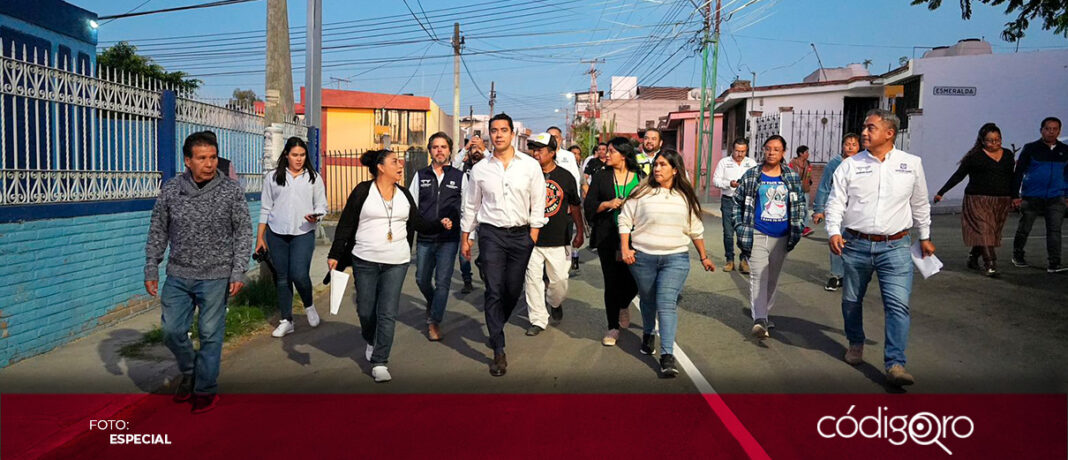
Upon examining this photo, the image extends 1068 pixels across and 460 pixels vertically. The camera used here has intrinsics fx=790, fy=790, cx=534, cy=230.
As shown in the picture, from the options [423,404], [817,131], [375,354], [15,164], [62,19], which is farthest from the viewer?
[817,131]

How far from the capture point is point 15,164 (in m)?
6.20

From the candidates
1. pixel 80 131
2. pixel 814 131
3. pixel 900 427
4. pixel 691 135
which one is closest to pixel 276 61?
pixel 80 131

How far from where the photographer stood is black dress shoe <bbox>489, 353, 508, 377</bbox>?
5.87 meters

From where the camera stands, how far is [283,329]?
745 cm

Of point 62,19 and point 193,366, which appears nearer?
point 193,366

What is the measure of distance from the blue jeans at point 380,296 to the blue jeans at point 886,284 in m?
3.35

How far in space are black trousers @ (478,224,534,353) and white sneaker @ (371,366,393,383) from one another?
2.70ft

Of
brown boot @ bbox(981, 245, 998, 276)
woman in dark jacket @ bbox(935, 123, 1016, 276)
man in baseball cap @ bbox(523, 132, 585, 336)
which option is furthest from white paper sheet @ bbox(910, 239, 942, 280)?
brown boot @ bbox(981, 245, 998, 276)

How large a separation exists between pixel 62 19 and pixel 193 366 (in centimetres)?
896

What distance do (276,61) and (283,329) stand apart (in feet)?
12.2

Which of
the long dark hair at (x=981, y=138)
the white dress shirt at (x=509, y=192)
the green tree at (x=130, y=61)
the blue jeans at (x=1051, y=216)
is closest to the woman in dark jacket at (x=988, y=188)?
the long dark hair at (x=981, y=138)

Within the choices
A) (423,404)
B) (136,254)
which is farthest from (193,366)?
(136,254)

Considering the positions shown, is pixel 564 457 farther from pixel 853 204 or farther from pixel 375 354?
pixel 853 204

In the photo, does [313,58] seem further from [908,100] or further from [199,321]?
[908,100]
